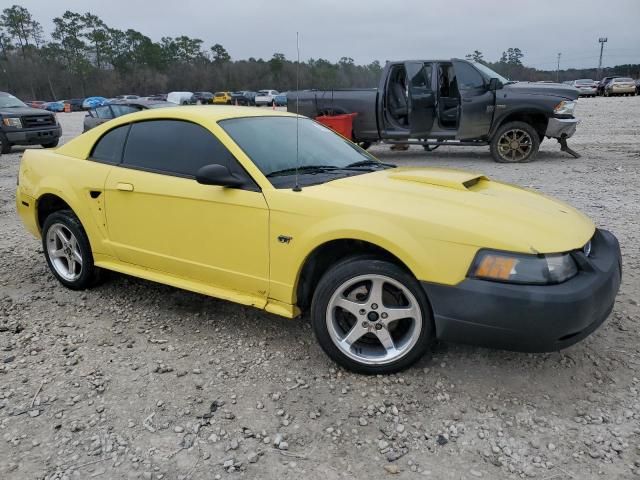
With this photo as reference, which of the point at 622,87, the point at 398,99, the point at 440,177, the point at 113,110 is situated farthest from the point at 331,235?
the point at 622,87

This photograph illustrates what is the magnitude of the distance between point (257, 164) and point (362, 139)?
8.02 m

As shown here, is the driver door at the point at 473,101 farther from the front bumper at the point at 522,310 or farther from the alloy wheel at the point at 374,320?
the alloy wheel at the point at 374,320

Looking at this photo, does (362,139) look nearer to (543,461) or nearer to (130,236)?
(130,236)

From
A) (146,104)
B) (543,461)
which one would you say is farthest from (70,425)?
(146,104)

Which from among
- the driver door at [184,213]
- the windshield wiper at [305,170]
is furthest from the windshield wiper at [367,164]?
the driver door at [184,213]

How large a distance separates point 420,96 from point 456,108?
0.77 metres

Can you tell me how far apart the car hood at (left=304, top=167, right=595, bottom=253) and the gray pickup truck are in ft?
23.2

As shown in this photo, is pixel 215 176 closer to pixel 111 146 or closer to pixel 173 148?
pixel 173 148

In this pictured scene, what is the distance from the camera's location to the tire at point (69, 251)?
13.1 ft

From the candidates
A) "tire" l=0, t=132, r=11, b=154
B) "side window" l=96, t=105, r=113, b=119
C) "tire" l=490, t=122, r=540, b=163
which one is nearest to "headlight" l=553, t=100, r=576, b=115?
"tire" l=490, t=122, r=540, b=163

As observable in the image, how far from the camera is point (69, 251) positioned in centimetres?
415

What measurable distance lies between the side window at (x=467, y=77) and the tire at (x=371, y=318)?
813cm

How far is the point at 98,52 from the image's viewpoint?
8000cm

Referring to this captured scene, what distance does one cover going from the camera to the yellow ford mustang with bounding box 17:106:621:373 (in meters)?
2.48
